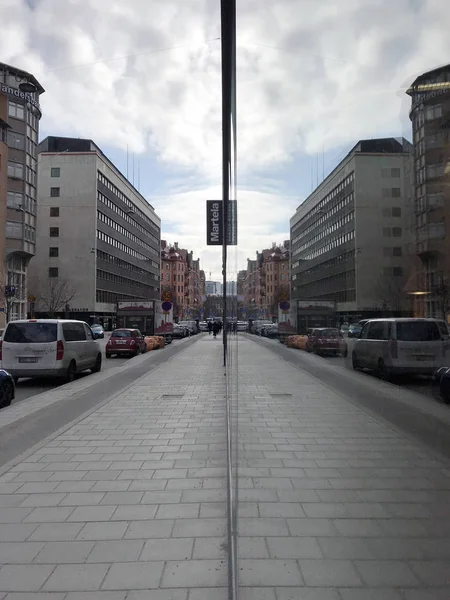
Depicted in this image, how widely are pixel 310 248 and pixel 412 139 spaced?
2.31 meters

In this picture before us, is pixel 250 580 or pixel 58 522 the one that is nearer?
pixel 250 580

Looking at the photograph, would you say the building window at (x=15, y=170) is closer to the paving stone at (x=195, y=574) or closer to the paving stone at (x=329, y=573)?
the paving stone at (x=195, y=574)

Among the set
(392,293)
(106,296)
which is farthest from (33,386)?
(106,296)

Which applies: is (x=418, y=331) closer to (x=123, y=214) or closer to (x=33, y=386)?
(x=33, y=386)

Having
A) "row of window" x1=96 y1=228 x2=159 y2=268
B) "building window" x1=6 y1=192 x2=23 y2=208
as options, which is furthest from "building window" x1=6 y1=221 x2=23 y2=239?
"row of window" x1=96 y1=228 x2=159 y2=268

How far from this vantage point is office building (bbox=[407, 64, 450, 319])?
279cm

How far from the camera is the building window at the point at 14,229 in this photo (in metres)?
45.3

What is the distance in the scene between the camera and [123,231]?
71500mm

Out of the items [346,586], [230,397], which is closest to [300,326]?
[230,397]

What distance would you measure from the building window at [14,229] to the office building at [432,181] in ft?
155

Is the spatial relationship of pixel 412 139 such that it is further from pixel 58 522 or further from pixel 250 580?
pixel 58 522

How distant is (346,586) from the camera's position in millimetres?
2723

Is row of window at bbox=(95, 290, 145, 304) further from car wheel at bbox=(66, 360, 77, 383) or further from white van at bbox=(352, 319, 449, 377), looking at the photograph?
white van at bbox=(352, 319, 449, 377)

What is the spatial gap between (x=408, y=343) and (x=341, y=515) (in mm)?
1450
